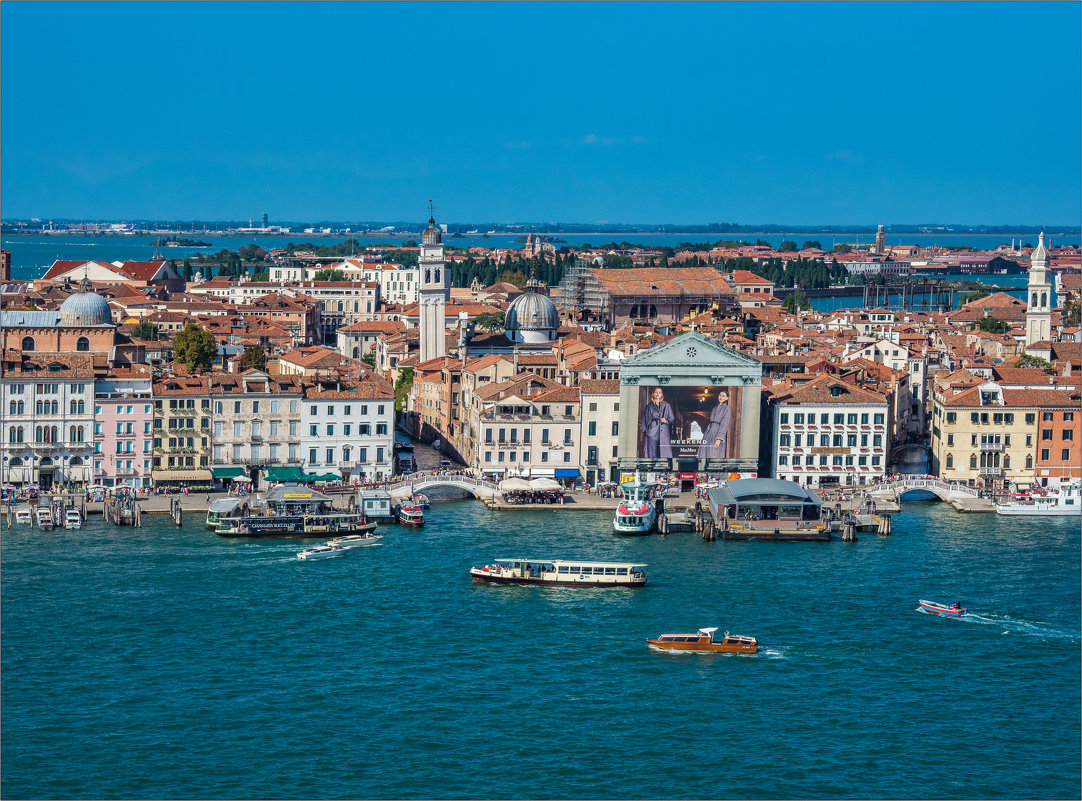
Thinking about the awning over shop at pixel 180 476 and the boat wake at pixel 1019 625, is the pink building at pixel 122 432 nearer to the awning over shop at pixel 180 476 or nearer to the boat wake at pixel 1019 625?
the awning over shop at pixel 180 476

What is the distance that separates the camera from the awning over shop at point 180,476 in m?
32.5

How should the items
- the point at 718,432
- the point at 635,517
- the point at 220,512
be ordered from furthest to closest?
1. the point at 718,432
2. the point at 635,517
3. the point at 220,512

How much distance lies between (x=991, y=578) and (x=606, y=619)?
6.59 m

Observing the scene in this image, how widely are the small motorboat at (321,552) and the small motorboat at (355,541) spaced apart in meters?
0.12

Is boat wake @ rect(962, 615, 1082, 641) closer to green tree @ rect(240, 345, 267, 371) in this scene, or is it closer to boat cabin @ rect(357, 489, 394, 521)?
boat cabin @ rect(357, 489, 394, 521)

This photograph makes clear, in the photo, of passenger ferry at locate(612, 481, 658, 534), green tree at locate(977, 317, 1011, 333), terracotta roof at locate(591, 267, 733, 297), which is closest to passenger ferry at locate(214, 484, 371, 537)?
passenger ferry at locate(612, 481, 658, 534)

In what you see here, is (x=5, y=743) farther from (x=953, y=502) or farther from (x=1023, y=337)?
(x=1023, y=337)

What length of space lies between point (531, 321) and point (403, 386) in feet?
13.3

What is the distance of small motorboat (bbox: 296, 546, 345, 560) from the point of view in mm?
28141

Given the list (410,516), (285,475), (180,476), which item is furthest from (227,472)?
(410,516)

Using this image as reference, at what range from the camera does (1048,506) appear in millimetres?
32312

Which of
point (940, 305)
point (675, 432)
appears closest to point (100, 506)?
point (675, 432)

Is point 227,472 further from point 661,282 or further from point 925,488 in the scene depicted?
point 661,282

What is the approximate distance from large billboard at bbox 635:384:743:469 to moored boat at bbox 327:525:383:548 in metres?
6.67
